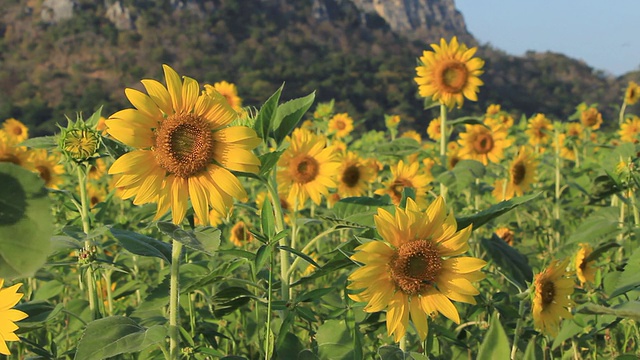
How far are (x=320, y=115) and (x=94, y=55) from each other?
4769 centimetres

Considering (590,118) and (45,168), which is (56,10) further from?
(45,168)

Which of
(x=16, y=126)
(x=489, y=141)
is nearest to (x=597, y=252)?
(x=489, y=141)

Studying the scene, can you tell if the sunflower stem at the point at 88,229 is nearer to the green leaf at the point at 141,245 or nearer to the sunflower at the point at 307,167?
the green leaf at the point at 141,245

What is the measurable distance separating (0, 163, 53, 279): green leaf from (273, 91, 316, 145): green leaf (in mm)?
1128

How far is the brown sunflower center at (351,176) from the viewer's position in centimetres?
411

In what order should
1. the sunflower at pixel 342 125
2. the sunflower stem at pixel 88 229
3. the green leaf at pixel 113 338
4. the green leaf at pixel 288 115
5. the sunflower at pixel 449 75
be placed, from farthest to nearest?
the sunflower at pixel 342 125 → the sunflower at pixel 449 75 → the sunflower stem at pixel 88 229 → the green leaf at pixel 288 115 → the green leaf at pixel 113 338

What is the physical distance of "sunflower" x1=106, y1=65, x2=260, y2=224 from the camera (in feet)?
5.00

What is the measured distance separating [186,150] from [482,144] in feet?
11.3

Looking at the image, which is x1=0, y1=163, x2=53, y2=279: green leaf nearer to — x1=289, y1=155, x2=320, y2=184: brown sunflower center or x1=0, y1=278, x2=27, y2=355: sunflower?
x1=0, y1=278, x2=27, y2=355: sunflower

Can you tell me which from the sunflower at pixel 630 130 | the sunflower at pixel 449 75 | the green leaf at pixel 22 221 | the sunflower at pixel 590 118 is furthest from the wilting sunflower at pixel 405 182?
the sunflower at pixel 590 118

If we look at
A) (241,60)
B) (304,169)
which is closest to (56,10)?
(241,60)

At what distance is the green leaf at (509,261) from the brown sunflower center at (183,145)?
0.92 meters

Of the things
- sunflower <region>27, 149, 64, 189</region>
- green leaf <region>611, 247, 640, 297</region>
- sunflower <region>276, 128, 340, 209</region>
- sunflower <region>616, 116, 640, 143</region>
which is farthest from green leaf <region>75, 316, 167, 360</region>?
sunflower <region>616, 116, 640, 143</region>

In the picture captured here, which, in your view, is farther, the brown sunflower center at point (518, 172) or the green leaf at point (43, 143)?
the brown sunflower center at point (518, 172)
